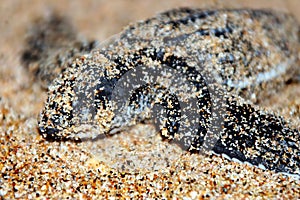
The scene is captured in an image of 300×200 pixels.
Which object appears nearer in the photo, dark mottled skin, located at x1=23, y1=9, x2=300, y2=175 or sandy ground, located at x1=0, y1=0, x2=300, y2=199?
sandy ground, located at x1=0, y1=0, x2=300, y2=199

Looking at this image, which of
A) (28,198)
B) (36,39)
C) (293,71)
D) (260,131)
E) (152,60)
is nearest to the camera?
(28,198)

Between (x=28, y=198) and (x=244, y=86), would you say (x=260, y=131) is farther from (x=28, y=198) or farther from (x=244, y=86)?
(x=28, y=198)

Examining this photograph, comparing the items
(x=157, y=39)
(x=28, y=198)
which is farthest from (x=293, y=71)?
(x=28, y=198)

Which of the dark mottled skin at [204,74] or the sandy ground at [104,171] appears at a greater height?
the dark mottled skin at [204,74]

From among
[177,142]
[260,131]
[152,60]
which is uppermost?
[152,60]

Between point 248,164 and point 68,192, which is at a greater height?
point 248,164

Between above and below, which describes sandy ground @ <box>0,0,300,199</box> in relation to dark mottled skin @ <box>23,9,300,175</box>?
below

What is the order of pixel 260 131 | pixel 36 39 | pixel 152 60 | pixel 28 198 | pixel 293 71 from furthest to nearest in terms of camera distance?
pixel 36 39, pixel 293 71, pixel 152 60, pixel 260 131, pixel 28 198

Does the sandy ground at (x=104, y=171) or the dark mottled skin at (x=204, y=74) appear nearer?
the sandy ground at (x=104, y=171)
